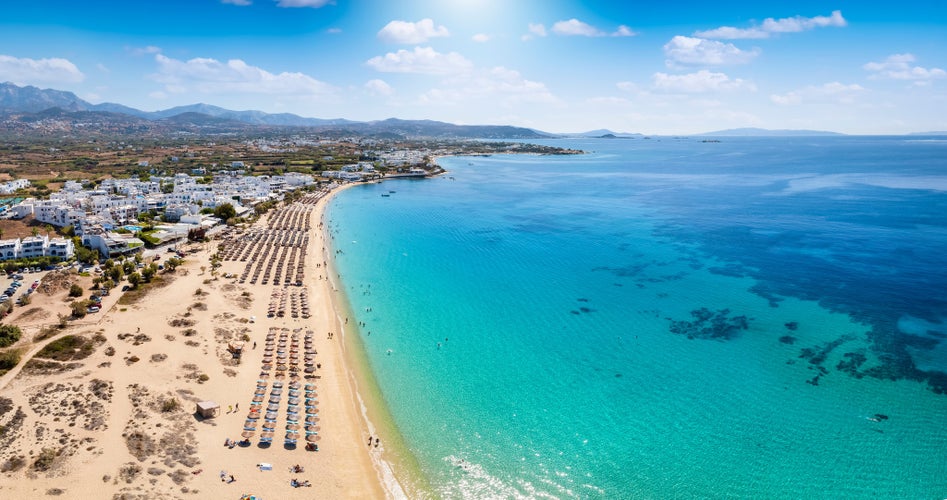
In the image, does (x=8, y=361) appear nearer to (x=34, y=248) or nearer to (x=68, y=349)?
(x=68, y=349)

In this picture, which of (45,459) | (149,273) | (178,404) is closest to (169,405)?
(178,404)

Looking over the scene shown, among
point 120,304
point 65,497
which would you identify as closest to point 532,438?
point 65,497

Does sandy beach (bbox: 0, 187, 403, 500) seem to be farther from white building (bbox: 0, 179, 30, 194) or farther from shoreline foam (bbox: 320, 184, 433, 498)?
white building (bbox: 0, 179, 30, 194)

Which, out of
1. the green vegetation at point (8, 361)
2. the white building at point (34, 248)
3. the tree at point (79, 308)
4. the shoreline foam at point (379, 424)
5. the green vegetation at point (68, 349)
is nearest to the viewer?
the shoreline foam at point (379, 424)

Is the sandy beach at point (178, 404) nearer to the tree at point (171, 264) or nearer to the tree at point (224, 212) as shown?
the tree at point (171, 264)

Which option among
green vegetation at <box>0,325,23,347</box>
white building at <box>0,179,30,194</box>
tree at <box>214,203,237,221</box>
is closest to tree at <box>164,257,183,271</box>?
green vegetation at <box>0,325,23,347</box>

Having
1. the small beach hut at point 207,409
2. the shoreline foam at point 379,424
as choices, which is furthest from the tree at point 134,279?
the small beach hut at point 207,409

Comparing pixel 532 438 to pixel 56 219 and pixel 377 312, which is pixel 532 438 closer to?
pixel 377 312
